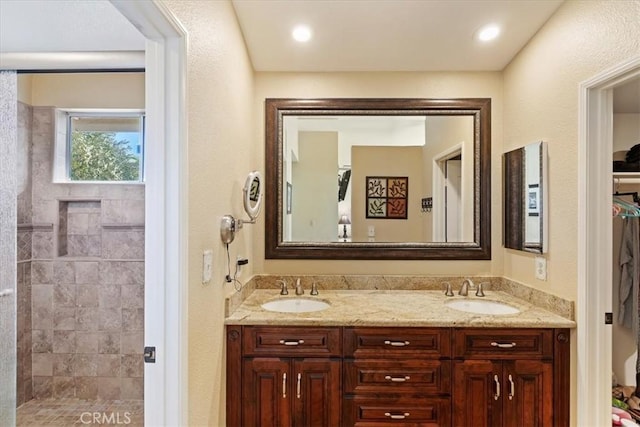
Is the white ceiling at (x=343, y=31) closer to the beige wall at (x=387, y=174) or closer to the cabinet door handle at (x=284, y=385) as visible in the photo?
the beige wall at (x=387, y=174)

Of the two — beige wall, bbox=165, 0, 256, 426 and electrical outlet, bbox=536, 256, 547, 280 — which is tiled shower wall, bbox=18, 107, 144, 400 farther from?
electrical outlet, bbox=536, 256, 547, 280

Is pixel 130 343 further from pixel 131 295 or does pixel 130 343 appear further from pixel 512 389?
pixel 512 389

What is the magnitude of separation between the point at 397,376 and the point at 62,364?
2414 millimetres

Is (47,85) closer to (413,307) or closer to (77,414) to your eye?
(77,414)

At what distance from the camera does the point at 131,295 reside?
7.96 feet

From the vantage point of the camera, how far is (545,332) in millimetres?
1703

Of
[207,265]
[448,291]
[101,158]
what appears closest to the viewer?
[207,265]

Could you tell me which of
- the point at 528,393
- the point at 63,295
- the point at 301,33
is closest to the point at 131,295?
the point at 63,295

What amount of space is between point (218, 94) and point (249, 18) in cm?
67

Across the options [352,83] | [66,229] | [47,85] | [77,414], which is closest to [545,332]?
[352,83]

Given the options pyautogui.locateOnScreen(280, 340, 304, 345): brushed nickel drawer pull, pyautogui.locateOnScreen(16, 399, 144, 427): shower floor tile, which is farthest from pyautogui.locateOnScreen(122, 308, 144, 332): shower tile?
pyautogui.locateOnScreen(280, 340, 304, 345): brushed nickel drawer pull

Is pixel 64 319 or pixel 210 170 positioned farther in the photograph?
pixel 64 319

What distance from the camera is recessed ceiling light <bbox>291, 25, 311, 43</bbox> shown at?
6.51ft

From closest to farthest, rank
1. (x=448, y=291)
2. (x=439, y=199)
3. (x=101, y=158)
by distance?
(x=448, y=291) < (x=439, y=199) < (x=101, y=158)
